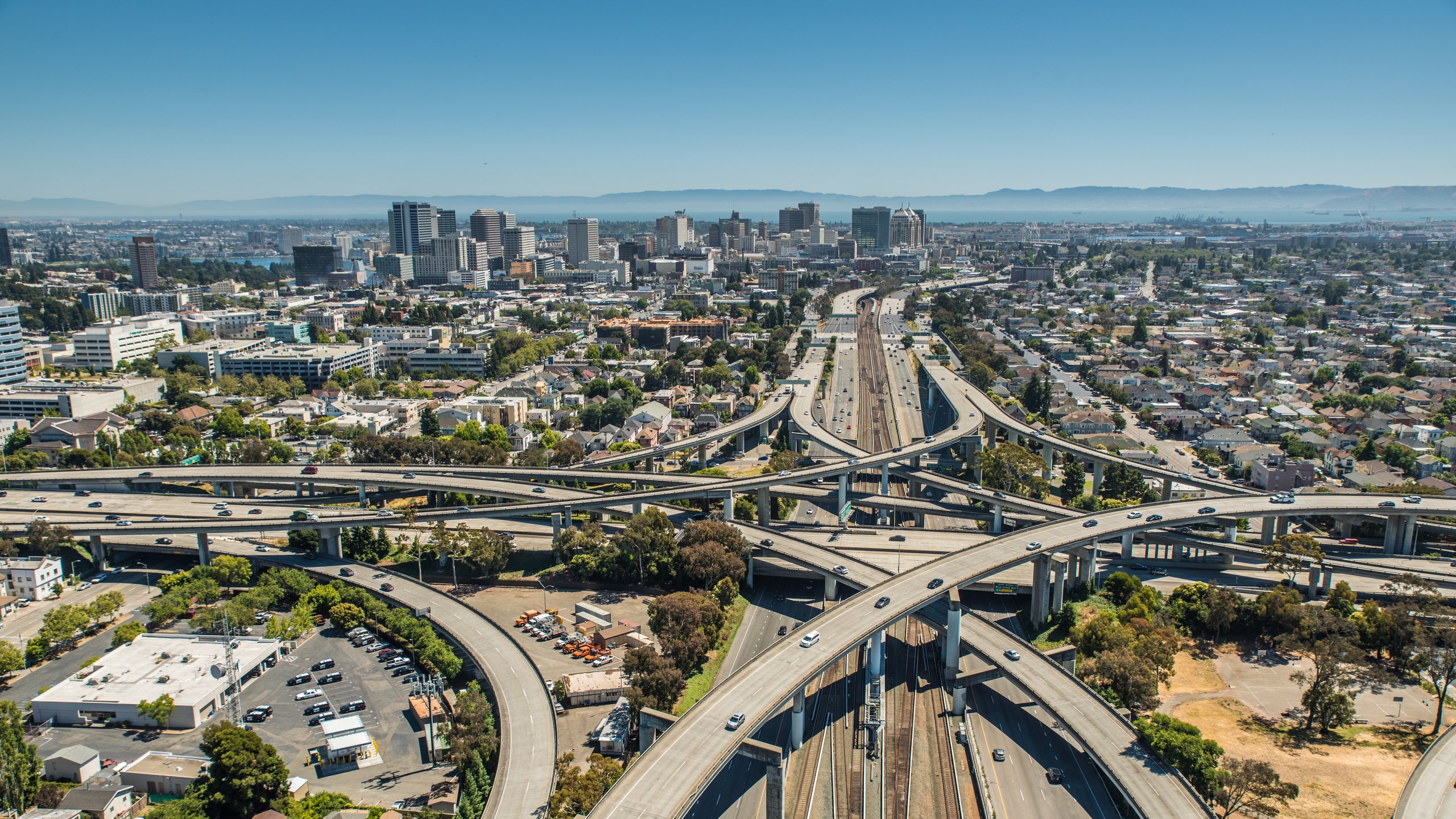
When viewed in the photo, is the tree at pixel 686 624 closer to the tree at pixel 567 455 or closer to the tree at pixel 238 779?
the tree at pixel 238 779

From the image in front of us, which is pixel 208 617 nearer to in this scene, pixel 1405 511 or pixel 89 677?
pixel 89 677

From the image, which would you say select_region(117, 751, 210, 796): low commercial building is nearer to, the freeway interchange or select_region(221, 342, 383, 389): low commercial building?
the freeway interchange

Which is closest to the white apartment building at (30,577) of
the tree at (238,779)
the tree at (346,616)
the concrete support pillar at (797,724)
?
the tree at (346,616)

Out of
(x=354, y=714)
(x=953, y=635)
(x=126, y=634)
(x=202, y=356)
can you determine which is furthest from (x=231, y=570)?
(x=202, y=356)

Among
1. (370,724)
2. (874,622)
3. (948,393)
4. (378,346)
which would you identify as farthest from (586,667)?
(378,346)

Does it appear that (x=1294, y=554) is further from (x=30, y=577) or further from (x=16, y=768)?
(x=30, y=577)
